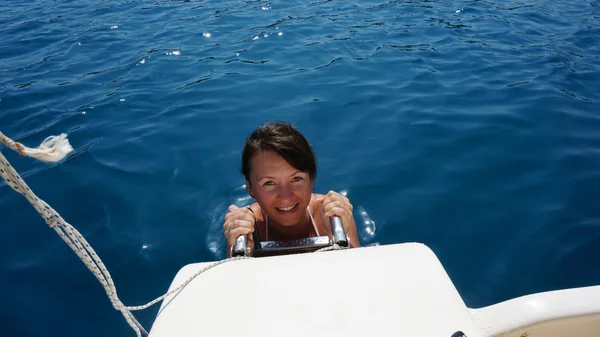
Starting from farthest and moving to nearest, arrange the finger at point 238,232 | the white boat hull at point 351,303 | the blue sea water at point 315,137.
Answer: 1. the blue sea water at point 315,137
2. the finger at point 238,232
3. the white boat hull at point 351,303

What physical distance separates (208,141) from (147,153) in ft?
1.98

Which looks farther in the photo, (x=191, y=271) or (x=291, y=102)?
(x=291, y=102)

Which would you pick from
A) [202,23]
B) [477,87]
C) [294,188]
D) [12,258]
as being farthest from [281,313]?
[202,23]

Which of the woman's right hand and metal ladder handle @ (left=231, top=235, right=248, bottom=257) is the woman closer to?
the woman's right hand

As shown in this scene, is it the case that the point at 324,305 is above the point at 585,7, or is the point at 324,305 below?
above

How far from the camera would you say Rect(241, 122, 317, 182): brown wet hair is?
234cm

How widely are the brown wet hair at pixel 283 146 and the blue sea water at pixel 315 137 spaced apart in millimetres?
1149

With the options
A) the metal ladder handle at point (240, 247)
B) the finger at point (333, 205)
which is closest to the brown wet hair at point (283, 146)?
the finger at point (333, 205)

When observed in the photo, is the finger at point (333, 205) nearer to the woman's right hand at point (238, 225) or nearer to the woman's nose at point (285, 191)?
the woman's nose at point (285, 191)

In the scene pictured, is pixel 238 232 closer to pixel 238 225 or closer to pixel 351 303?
pixel 238 225

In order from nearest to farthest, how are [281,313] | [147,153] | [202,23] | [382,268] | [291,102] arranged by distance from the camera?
[281,313] → [382,268] → [147,153] → [291,102] → [202,23]

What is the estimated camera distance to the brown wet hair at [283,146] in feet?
7.66

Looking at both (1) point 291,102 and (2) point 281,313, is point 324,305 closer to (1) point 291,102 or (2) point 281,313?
(2) point 281,313

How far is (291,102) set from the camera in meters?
5.00
